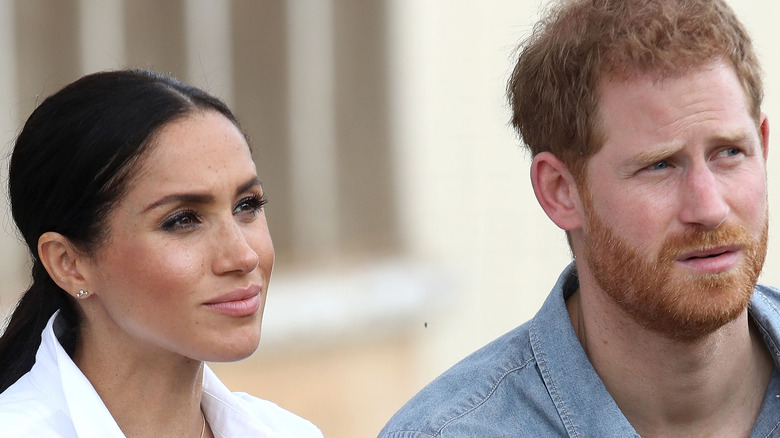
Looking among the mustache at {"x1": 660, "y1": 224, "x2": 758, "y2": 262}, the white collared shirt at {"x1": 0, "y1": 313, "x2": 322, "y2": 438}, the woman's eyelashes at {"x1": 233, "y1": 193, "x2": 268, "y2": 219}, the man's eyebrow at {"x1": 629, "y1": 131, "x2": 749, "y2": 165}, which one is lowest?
the white collared shirt at {"x1": 0, "y1": 313, "x2": 322, "y2": 438}

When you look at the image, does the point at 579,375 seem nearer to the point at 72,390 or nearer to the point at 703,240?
the point at 703,240

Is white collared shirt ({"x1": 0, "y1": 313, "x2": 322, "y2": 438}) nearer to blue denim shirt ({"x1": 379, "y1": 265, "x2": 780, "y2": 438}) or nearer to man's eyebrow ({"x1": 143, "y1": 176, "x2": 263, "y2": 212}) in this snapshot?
man's eyebrow ({"x1": 143, "y1": 176, "x2": 263, "y2": 212})

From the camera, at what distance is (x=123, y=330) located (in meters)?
3.49

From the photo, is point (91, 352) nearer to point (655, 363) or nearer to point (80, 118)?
point (80, 118)

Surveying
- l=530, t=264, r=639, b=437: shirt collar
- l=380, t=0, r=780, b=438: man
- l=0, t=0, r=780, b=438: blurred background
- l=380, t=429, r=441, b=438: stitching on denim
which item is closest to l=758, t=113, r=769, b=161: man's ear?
l=380, t=0, r=780, b=438: man

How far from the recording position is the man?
3.29 metres

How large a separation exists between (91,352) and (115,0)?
218cm

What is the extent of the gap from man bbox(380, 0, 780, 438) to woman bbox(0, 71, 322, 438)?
54 centimetres

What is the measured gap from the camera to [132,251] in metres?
3.38

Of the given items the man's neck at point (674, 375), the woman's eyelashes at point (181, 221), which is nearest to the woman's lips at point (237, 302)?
the woman's eyelashes at point (181, 221)

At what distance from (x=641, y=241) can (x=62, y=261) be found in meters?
1.33

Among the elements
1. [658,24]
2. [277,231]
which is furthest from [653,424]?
[277,231]

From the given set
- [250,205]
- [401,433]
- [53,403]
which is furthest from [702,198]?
[53,403]

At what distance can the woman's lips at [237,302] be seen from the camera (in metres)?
3.40
